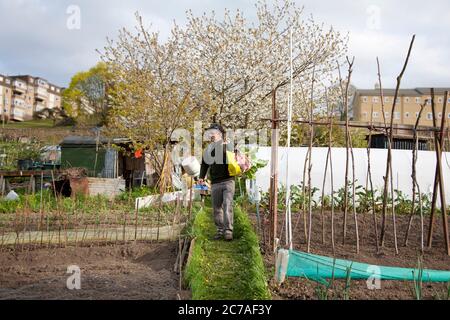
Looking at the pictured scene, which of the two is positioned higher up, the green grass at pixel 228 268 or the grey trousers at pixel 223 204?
the grey trousers at pixel 223 204

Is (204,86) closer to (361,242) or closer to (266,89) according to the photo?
(266,89)

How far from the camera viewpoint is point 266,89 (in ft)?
49.1

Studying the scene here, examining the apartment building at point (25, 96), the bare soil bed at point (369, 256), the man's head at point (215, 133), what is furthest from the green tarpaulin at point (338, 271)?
the apartment building at point (25, 96)

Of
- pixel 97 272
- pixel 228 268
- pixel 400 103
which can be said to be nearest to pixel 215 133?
pixel 228 268

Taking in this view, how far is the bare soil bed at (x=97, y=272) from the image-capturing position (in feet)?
12.3

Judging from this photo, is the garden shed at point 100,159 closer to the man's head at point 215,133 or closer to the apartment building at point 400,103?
the man's head at point 215,133

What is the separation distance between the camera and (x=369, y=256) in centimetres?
507

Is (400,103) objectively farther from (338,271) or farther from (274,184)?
(338,271)

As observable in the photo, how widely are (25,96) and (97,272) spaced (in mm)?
72254

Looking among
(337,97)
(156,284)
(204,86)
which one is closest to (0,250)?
(156,284)

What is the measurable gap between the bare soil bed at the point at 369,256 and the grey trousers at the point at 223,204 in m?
0.91

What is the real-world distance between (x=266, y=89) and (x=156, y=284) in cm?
1169

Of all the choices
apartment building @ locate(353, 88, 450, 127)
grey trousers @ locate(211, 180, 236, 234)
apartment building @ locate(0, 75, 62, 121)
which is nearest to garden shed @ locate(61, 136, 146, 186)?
grey trousers @ locate(211, 180, 236, 234)

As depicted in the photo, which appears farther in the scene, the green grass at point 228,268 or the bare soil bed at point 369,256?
the green grass at point 228,268
